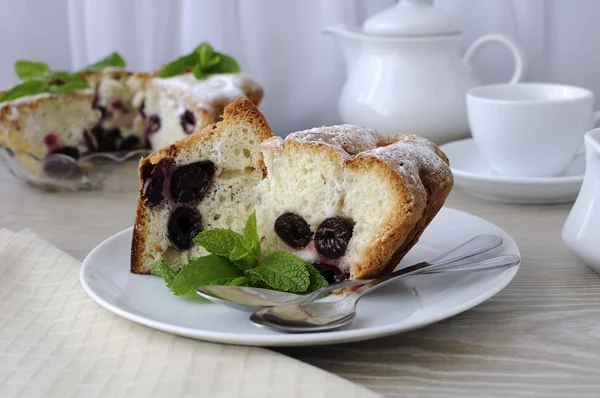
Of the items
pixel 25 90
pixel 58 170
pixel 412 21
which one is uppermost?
pixel 412 21

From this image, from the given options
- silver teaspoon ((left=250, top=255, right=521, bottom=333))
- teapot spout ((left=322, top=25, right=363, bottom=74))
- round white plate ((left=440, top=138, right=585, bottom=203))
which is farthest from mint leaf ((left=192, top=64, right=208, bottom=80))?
silver teaspoon ((left=250, top=255, right=521, bottom=333))

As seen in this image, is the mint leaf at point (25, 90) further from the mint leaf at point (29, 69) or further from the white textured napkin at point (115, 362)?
the white textured napkin at point (115, 362)

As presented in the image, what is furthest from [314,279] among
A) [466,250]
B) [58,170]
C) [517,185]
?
[58,170]

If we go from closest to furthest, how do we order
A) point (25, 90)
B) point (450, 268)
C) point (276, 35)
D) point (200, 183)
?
1. point (450, 268)
2. point (200, 183)
3. point (25, 90)
4. point (276, 35)

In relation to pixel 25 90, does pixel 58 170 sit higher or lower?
lower

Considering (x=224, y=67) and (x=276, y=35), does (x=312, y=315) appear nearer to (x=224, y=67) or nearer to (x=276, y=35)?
(x=224, y=67)
